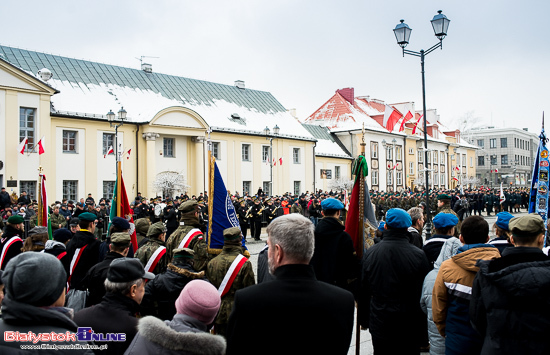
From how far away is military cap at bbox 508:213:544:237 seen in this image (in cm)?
367

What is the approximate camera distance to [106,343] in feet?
11.5

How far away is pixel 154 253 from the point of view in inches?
252

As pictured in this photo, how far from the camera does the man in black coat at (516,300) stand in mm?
3348

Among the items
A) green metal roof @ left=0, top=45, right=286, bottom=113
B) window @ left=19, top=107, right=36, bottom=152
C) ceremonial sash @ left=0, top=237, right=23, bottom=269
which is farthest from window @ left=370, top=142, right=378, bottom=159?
ceremonial sash @ left=0, top=237, right=23, bottom=269

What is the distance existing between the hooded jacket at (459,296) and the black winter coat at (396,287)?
550 millimetres

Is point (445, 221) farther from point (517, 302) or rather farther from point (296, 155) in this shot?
point (296, 155)

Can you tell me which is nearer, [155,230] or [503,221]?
[503,221]

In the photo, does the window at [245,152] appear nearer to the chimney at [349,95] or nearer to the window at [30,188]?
the window at [30,188]

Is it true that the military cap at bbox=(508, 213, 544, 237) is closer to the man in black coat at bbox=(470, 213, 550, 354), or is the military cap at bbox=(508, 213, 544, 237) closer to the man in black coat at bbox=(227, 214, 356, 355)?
the man in black coat at bbox=(470, 213, 550, 354)

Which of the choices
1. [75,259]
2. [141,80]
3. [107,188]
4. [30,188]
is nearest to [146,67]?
[141,80]

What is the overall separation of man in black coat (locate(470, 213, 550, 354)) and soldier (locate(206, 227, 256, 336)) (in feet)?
7.86

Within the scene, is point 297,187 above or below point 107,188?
below

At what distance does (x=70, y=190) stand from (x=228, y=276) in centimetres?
2769

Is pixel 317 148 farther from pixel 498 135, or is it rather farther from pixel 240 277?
pixel 498 135
